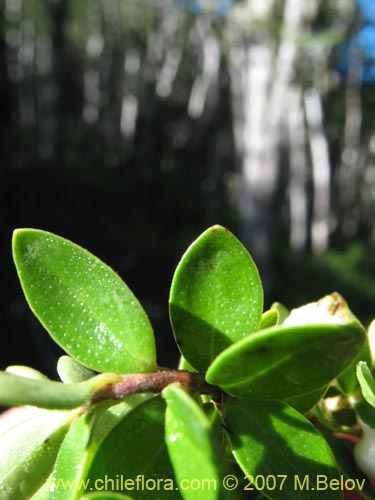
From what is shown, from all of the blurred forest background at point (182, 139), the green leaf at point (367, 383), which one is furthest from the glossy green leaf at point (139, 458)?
the blurred forest background at point (182, 139)

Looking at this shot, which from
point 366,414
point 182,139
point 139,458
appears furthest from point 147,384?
point 182,139

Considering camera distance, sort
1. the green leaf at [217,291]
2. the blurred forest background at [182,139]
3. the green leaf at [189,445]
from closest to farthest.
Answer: the green leaf at [189,445] → the green leaf at [217,291] → the blurred forest background at [182,139]

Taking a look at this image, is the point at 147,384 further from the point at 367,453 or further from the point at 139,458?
the point at 367,453

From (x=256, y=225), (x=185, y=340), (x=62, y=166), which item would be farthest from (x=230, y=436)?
(x=62, y=166)

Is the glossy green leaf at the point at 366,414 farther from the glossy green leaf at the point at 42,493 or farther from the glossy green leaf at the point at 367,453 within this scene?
the glossy green leaf at the point at 42,493

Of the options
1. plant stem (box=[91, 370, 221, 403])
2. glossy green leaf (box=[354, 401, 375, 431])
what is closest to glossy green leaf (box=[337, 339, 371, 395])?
glossy green leaf (box=[354, 401, 375, 431])

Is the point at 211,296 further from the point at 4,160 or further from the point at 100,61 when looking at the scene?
the point at 100,61

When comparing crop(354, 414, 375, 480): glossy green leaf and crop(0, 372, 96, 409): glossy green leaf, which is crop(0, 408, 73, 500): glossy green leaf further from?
crop(354, 414, 375, 480): glossy green leaf
